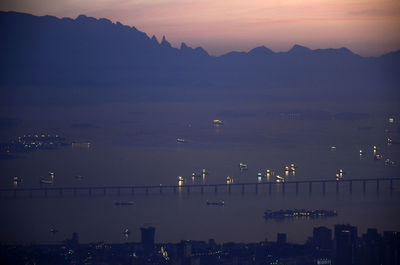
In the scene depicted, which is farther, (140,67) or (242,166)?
(140,67)

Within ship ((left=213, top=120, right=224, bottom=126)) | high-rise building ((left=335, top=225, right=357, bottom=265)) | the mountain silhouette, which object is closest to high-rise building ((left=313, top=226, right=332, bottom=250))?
high-rise building ((left=335, top=225, right=357, bottom=265))

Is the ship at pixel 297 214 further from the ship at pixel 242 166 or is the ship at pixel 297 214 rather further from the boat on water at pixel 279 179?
the ship at pixel 242 166

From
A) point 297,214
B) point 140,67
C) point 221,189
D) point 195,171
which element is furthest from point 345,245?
point 140,67

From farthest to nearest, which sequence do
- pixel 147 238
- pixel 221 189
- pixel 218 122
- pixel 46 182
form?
pixel 218 122 < pixel 46 182 < pixel 221 189 < pixel 147 238

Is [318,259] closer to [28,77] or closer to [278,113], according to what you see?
[278,113]

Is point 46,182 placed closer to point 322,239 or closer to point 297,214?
point 297,214

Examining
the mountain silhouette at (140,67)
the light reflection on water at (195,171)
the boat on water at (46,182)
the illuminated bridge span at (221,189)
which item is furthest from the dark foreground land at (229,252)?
the mountain silhouette at (140,67)
